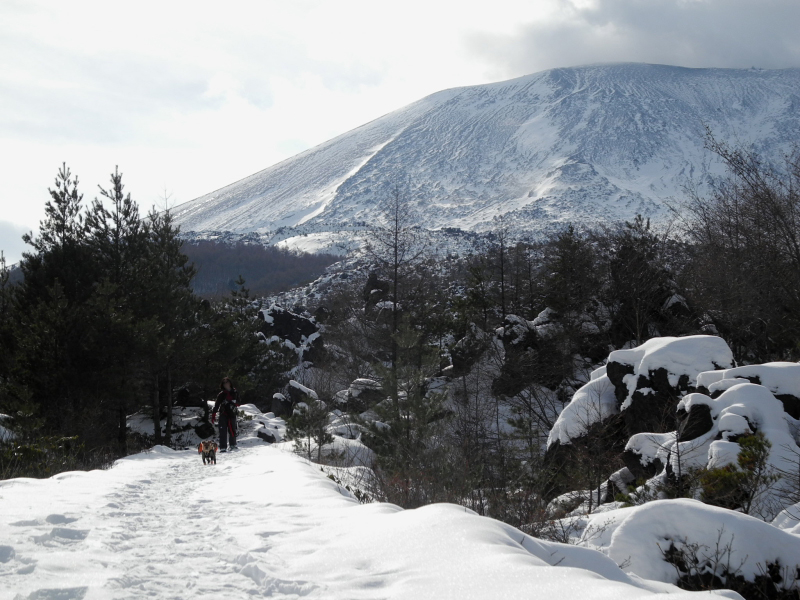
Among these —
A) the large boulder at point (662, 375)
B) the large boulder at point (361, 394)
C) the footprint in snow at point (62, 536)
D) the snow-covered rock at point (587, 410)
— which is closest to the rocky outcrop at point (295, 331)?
the large boulder at point (361, 394)

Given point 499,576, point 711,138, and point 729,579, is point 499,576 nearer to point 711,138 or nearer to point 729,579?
point 729,579

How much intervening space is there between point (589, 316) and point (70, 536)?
29622mm

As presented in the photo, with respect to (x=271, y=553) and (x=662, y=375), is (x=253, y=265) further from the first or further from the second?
(x=271, y=553)

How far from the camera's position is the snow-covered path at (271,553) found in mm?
2896

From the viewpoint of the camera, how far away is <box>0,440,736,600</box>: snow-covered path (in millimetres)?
2896

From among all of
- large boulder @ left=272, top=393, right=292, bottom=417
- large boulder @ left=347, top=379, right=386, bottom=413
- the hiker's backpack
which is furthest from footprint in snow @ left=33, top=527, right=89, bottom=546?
large boulder @ left=272, top=393, right=292, bottom=417

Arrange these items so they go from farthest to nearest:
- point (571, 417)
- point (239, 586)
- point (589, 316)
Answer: point (589, 316) < point (571, 417) < point (239, 586)

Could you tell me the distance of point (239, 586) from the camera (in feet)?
10.4

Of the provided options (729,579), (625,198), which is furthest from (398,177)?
(729,579)

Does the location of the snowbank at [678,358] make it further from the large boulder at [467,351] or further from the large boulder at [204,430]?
the large boulder at [467,351]

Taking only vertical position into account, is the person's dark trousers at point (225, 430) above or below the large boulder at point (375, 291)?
below

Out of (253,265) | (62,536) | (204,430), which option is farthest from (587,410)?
(253,265)

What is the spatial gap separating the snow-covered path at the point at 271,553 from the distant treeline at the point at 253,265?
119 m

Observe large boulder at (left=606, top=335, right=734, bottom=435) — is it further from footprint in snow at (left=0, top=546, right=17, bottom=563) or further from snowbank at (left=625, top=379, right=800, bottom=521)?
footprint in snow at (left=0, top=546, right=17, bottom=563)
